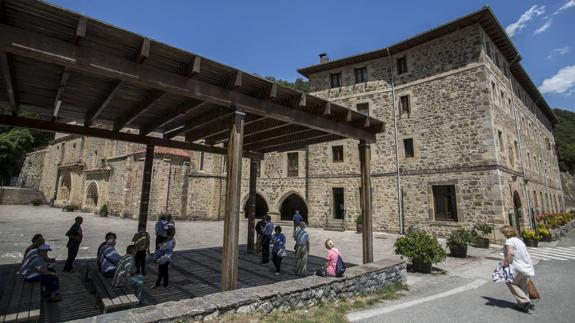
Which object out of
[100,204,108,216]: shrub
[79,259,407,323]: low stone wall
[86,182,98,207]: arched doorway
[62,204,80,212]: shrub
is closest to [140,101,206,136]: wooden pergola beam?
[79,259,407,323]: low stone wall

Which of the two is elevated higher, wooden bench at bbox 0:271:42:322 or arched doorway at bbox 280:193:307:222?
arched doorway at bbox 280:193:307:222

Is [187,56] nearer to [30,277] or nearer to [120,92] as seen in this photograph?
[120,92]

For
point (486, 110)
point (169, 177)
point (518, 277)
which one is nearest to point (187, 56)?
point (518, 277)

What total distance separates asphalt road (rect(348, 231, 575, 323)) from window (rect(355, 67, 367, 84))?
13767 mm

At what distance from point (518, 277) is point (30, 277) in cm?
863

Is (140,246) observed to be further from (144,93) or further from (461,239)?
(461,239)

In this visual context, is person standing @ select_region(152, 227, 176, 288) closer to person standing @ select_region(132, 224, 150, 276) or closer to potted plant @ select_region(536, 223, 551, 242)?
person standing @ select_region(132, 224, 150, 276)

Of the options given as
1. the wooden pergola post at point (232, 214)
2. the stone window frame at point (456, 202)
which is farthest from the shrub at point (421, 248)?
the stone window frame at point (456, 202)

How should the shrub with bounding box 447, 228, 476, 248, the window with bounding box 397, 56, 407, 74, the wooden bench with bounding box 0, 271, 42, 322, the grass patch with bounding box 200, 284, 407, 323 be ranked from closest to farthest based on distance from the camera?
the wooden bench with bounding box 0, 271, 42, 322 < the grass patch with bounding box 200, 284, 407, 323 < the shrub with bounding box 447, 228, 476, 248 < the window with bounding box 397, 56, 407, 74

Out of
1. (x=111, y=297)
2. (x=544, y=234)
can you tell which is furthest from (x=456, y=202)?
(x=111, y=297)

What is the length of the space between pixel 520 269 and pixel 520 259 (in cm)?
18

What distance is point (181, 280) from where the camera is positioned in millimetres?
6258

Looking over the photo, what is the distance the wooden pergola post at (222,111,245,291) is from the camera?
15.3ft

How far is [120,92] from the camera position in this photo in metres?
5.59
